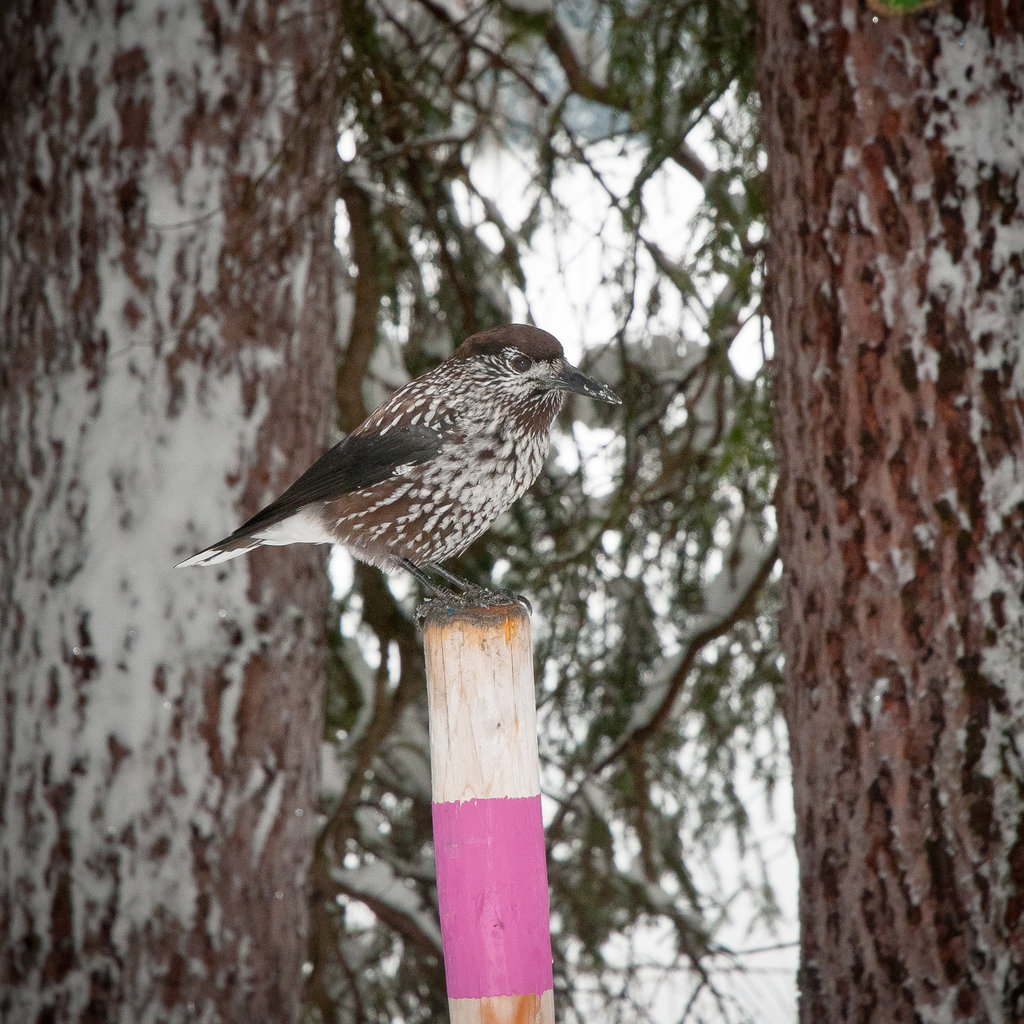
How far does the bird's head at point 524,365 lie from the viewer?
7.41 ft

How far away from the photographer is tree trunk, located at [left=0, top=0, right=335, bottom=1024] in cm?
349

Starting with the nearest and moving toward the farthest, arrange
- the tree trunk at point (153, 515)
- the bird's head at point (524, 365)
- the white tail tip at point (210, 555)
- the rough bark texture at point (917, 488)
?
the bird's head at point (524, 365) → the white tail tip at point (210, 555) → the rough bark texture at point (917, 488) → the tree trunk at point (153, 515)

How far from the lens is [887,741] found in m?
2.96

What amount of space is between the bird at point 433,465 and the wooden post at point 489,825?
17.4 inches

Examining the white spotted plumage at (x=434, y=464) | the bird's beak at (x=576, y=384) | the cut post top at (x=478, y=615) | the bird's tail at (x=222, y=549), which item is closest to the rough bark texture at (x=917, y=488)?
the white spotted plumage at (x=434, y=464)

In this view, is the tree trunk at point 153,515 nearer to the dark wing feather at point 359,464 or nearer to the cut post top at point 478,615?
the dark wing feather at point 359,464

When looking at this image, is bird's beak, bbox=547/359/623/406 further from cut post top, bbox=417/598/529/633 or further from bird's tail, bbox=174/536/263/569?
bird's tail, bbox=174/536/263/569

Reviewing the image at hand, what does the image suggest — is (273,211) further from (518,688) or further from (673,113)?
(518,688)

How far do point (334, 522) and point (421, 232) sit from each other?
2221 mm

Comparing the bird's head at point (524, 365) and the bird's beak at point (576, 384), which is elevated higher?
the bird's head at point (524, 365)

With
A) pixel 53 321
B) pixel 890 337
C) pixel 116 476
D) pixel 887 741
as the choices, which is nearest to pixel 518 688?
pixel 887 741

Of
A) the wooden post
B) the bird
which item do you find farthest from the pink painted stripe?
the bird

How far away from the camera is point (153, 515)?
11.6 ft

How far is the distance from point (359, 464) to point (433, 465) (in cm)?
16
